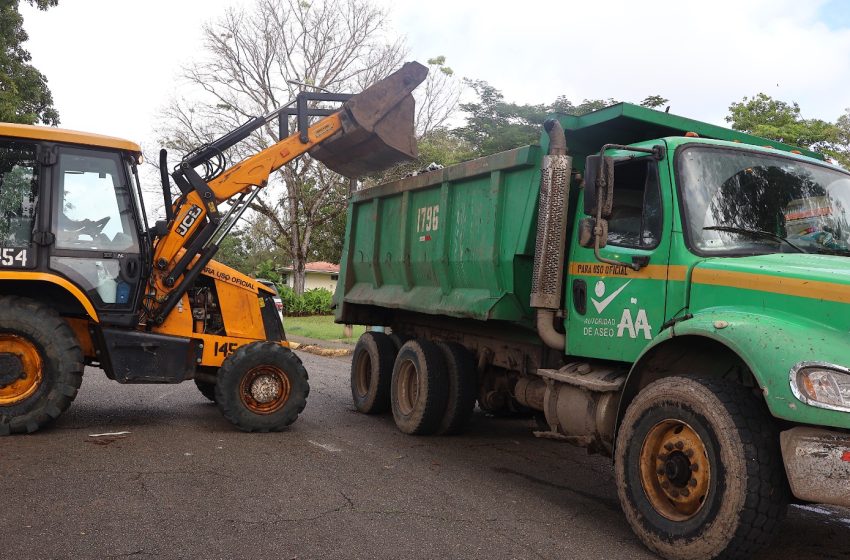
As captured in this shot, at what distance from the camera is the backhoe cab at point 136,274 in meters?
7.64

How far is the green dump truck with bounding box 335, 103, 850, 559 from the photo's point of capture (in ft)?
13.8

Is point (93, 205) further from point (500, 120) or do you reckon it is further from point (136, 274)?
point (500, 120)

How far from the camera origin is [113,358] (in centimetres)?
804

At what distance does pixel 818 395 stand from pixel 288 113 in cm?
693

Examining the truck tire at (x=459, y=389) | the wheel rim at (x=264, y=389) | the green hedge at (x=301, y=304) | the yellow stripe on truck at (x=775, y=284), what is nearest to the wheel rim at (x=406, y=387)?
the truck tire at (x=459, y=389)

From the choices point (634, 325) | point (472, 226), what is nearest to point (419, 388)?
point (472, 226)

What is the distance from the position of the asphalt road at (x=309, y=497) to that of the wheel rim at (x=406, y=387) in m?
0.32

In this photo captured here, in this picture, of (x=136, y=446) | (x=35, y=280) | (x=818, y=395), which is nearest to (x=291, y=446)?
(x=136, y=446)

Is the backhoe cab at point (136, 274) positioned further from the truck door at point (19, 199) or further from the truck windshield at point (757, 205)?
the truck windshield at point (757, 205)

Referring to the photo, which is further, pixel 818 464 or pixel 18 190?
pixel 18 190

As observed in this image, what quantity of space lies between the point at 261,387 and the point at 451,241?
253cm

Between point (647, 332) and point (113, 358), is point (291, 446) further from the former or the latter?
point (647, 332)

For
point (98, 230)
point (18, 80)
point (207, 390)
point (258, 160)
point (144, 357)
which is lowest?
point (207, 390)

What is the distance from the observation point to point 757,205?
539 cm
